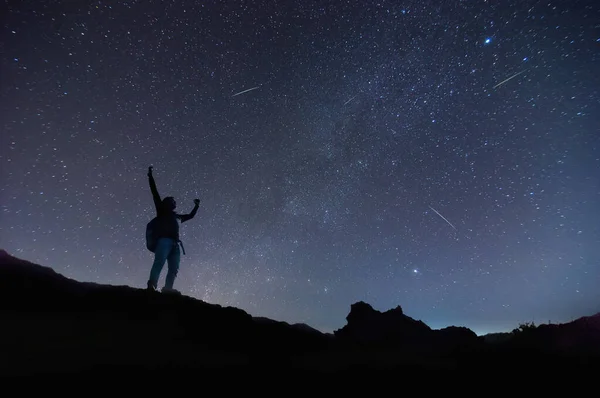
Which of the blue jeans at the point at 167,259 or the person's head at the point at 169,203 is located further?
the person's head at the point at 169,203

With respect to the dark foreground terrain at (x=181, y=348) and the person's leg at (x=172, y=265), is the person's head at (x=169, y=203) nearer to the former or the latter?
the person's leg at (x=172, y=265)

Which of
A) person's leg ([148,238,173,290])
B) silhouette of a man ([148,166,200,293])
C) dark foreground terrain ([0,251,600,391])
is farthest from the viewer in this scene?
silhouette of a man ([148,166,200,293])

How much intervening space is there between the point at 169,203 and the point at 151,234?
2.98ft

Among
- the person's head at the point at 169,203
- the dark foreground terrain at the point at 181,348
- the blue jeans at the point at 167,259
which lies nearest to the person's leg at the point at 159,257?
the blue jeans at the point at 167,259

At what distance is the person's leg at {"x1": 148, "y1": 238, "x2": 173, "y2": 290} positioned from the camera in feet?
21.7

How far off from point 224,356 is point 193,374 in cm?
92

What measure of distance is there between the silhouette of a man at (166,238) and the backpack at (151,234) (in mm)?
89

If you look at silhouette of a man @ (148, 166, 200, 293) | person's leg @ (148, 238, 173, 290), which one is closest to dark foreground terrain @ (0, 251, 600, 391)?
person's leg @ (148, 238, 173, 290)

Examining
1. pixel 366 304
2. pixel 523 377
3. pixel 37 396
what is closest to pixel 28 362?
pixel 37 396

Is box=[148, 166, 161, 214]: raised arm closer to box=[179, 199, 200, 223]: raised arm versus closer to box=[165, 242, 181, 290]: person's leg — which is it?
box=[179, 199, 200, 223]: raised arm

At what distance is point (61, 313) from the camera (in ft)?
16.1

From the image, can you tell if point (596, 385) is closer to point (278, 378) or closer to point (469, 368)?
point (469, 368)

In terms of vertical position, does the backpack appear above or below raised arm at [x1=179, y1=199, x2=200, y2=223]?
below

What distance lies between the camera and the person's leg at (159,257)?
6.61 metres
